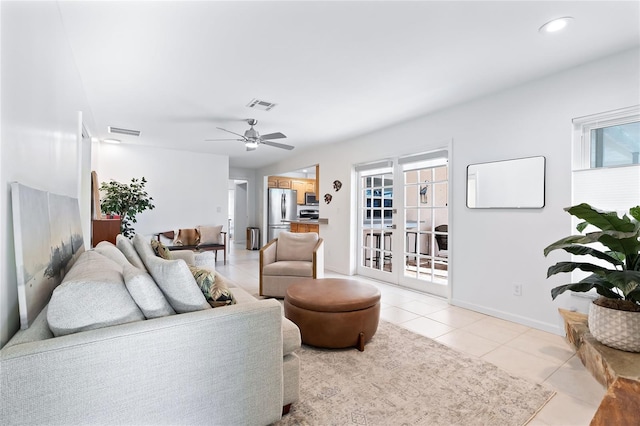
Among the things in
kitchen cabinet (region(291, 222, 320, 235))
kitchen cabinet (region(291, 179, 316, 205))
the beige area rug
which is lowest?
the beige area rug

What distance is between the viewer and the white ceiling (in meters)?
1.94

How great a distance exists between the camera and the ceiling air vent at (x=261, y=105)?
352 cm

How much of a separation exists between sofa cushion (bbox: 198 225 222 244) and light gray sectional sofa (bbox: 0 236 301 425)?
4.59 m

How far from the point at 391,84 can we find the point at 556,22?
1.32 m

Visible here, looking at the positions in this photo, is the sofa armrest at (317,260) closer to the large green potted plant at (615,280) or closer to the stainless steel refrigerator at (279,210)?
the large green potted plant at (615,280)

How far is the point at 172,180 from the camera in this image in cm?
620

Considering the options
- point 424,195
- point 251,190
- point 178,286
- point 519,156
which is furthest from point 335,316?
point 251,190

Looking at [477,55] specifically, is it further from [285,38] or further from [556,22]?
[285,38]

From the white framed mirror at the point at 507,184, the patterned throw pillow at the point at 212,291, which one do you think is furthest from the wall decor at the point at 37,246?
the white framed mirror at the point at 507,184

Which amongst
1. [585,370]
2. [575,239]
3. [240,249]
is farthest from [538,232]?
[240,249]

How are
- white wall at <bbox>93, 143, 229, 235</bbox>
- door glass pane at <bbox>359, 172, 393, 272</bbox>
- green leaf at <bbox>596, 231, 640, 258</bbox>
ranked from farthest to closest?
white wall at <bbox>93, 143, 229, 235</bbox>
door glass pane at <bbox>359, 172, 393, 272</bbox>
green leaf at <bbox>596, 231, 640, 258</bbox>

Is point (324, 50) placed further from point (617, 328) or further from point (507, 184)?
point (617, 328)

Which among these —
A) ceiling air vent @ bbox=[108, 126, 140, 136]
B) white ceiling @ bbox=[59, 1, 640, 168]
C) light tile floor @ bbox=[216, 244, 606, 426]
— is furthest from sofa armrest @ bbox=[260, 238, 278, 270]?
ceiling air vent @ bbox=[108, 126, 140, 136]

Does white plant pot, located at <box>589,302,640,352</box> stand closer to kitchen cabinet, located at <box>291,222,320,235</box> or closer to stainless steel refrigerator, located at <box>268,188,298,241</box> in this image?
kitchen cabinet, located at <box>291,222,320,235</box>
